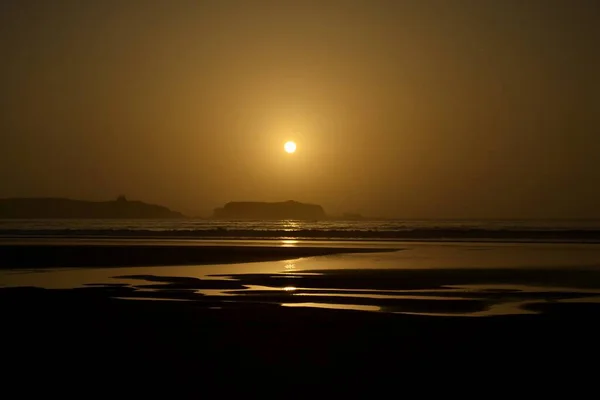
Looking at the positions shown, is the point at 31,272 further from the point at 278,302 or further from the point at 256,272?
the point at 278,302

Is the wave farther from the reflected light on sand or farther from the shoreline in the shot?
the reflected light on sand

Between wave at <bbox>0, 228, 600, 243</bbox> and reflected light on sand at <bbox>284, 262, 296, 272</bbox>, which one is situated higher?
wave at <bbox>0, 228, 600, 243</bbox>

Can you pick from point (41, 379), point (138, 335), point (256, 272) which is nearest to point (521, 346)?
point (138, 335)

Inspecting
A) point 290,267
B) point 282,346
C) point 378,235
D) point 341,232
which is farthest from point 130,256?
point 341,232

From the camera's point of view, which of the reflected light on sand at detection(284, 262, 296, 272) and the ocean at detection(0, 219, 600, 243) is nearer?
the reflected light on sand at detection(284, 262, 296, 272)

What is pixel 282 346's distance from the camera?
12750 mm

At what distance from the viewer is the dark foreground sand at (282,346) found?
10.3m

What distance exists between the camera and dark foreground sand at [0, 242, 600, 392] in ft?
33.9

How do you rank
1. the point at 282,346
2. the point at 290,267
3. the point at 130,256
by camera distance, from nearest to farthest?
the point at 282,346
the point at 290,267
the point at 130,256

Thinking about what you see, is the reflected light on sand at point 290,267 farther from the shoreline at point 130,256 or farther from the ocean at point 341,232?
the ocean at point 341,232

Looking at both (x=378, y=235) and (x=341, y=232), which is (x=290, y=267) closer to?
(x=378, y=235)

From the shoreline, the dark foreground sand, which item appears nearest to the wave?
the shoreline

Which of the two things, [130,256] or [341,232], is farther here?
[341,232]

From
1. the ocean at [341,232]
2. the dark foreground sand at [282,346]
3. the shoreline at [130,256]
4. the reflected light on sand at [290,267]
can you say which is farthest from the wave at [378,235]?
the dark foreground sand at [282,346]
